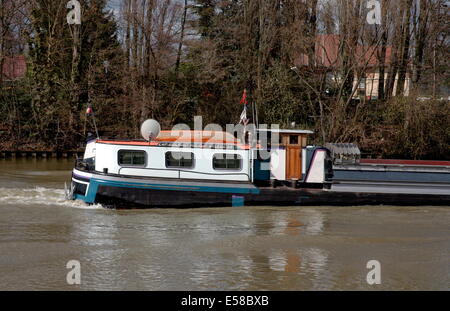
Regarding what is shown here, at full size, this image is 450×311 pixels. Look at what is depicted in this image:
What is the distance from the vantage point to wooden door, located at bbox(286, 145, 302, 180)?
792 inches

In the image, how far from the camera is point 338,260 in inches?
562

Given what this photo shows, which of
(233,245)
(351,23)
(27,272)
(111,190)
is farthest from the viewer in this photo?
(351,23)

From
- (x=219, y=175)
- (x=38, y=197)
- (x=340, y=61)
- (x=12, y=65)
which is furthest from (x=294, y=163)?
(x=12, y=65)

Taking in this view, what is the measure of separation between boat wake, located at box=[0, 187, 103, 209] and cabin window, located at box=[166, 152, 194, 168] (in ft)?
8.59

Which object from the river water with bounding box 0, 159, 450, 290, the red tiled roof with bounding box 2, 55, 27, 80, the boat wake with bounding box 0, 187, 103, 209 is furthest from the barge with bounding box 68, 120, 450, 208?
the red tiled roof with bounding box 2, 55, 27, 80

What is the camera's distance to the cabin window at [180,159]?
65.1ft

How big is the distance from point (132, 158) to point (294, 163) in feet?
17.2

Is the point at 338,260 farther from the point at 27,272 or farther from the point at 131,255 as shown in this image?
the point at 27,272

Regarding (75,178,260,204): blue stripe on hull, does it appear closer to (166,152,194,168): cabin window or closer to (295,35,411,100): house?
(166,152,194,168): cabin window

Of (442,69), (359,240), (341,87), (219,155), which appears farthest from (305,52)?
(359,240)

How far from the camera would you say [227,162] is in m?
20.0

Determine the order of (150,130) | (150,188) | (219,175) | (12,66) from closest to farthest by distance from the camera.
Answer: (150,188), (150,130), (219,175), (12,66)

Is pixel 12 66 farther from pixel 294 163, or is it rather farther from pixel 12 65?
pixel 294 163
